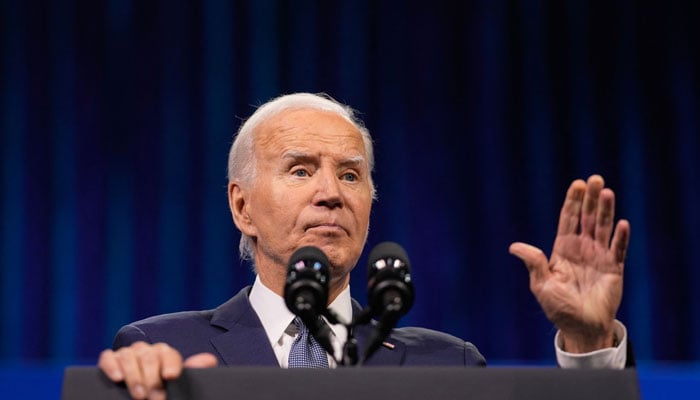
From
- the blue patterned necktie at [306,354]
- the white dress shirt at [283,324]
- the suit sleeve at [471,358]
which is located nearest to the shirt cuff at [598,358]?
the white dress shirt at [283,324]

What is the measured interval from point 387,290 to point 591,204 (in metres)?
0.49

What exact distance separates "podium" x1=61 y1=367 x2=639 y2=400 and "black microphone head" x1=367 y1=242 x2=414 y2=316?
116mm

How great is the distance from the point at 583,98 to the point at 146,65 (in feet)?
5.97

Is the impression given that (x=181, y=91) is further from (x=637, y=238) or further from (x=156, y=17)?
(x=637, y=238)

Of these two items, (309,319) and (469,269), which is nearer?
(309,319)

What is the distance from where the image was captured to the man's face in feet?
6.43

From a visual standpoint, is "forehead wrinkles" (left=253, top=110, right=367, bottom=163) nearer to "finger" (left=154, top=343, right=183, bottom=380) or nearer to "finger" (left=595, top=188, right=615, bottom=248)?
"finger" (left=595, top=188, right=615, bottom=248)

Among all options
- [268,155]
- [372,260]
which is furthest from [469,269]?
[372,260]

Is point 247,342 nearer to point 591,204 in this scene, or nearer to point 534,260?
point 534,260

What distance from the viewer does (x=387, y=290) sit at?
128 cm

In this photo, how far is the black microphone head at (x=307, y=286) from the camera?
50.1 inches

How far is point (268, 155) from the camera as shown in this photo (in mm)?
2084

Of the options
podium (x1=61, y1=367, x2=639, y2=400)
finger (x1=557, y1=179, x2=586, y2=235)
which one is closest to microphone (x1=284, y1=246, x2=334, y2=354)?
podium (x1=61, y1=367, x2=639, y2=400)

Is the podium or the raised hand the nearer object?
the podium
